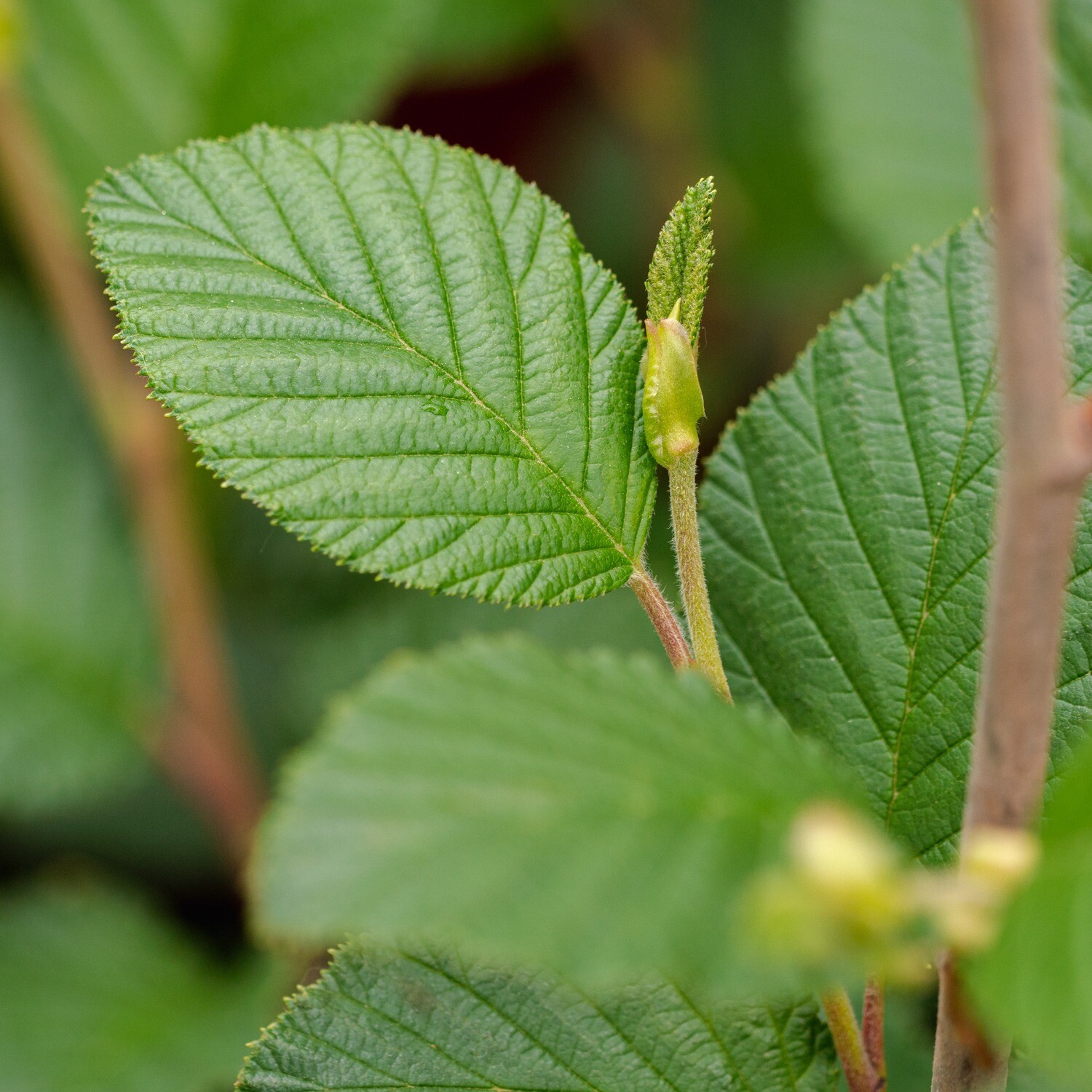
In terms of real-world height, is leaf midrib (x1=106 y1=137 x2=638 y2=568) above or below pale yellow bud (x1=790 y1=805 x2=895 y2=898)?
above

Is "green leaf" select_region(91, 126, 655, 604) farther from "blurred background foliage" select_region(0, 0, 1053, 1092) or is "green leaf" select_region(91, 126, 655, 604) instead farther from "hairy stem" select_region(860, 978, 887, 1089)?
"blurred background foliage" select_region(0, 0, 1053, 1092)

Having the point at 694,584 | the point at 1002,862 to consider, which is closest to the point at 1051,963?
the point at 1002,862

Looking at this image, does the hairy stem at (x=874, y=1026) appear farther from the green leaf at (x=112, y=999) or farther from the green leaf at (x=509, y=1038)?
the green leaf at (x=112, y=999)

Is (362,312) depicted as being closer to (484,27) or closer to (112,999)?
(112,999)

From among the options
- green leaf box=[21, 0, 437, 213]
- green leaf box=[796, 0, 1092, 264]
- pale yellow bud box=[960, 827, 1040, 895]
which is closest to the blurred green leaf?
green leaf box=[21, 0, 437, 213]

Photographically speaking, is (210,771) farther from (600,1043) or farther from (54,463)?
(600,1043)
